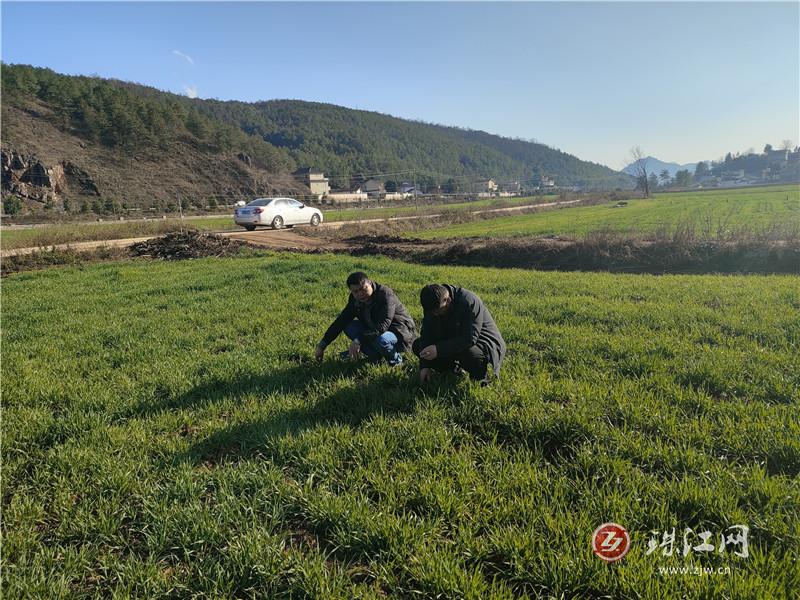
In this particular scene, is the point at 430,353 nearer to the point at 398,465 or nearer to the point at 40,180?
the point at 398,465

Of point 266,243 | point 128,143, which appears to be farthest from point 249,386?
point 128,143

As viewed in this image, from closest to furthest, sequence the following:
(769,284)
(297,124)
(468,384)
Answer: (468,384), (769,284), (297,124)

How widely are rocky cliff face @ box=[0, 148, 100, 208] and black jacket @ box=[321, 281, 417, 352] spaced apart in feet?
205

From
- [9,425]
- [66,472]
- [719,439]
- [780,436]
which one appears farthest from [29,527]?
[780,436]

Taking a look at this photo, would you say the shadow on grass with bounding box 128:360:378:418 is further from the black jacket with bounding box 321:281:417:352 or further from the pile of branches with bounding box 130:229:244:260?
the pile of branches with bounding box 130:229:244:260

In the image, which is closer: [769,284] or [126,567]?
[126,567]

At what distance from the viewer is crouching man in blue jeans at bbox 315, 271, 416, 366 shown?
183 inches

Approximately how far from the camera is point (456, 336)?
3.95 m

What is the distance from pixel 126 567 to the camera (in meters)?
2.28

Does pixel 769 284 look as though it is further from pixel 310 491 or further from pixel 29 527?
pixel 29 527

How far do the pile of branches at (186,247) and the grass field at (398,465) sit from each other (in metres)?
11.1

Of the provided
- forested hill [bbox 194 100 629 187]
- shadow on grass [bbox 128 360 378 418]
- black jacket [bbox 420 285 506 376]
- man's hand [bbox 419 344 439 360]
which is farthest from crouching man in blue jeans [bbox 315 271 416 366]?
forested hill [bbox 194 100 629 187]

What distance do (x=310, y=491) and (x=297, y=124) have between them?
6317 inches

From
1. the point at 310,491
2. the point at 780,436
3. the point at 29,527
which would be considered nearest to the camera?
the point at 29,527
